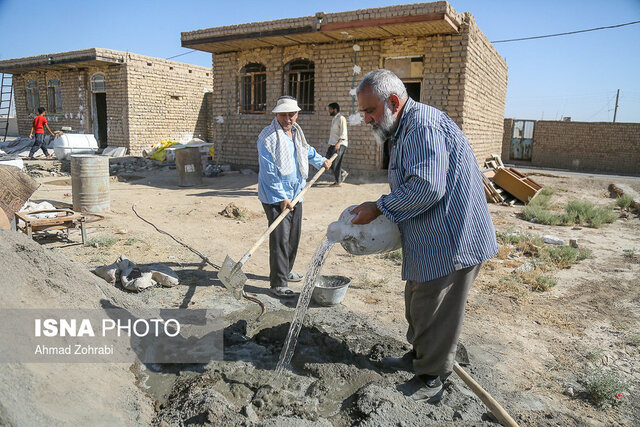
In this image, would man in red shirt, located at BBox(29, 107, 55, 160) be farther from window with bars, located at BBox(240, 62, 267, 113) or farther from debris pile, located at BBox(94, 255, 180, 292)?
debris pile, located at BBox(94, 255, 180, 292)

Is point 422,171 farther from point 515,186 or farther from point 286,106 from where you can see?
point 515,186

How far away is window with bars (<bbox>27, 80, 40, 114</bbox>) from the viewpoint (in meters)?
19.9

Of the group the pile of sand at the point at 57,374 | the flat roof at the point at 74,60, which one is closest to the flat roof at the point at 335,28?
the flat roof at the point at 74,60

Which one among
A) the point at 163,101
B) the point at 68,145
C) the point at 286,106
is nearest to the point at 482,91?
the point at 286,106

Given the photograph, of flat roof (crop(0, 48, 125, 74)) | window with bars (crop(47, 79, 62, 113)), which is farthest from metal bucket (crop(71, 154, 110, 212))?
window with bars (crop(47, 79, 62, 113))

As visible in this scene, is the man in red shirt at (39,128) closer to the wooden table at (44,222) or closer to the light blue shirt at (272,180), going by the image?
the wooden table at (44,222)

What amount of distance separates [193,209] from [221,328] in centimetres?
496

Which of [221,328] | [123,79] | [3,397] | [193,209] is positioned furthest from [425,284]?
[123,79]

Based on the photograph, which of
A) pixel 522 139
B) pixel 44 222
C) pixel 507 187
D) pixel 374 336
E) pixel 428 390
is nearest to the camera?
pixel 428 390

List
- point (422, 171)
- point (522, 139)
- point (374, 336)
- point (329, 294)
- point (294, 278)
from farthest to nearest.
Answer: point (522, 139)
point (294, 278)
point (329, 294)
point (374, 336)
point (422, 171)

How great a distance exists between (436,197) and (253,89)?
36.5 ft

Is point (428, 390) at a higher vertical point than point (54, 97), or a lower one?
lower

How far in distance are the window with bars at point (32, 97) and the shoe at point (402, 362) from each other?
73.8ft

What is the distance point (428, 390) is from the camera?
8.57 feet
